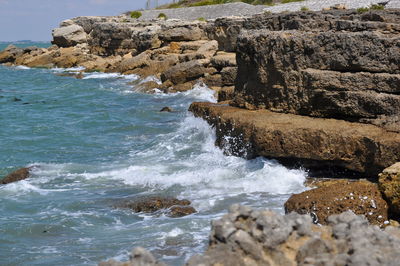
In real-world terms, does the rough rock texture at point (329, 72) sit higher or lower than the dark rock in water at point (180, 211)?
higher

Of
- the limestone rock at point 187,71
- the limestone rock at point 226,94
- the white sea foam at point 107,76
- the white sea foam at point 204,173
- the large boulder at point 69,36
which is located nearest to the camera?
the white sea foam at point 204,173

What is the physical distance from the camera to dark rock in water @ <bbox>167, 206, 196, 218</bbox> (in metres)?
9.33

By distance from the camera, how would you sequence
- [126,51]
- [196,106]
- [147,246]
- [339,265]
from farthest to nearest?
1. [126,51]
2. [196,106]
3. [147,246]
4. [339,265]

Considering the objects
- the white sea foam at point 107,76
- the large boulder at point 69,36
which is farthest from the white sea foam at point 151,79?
the large boulder at point 69,36

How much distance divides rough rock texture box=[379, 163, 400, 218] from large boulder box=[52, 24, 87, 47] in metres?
46.4

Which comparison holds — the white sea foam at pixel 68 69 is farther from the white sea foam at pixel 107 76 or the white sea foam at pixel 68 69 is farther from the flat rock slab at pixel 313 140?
the flat rock slab at pixel 313 140

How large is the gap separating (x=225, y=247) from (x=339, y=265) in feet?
2.75

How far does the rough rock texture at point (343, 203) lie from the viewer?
7801 mm

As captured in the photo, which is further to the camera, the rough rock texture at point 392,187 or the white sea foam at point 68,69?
the white sea foam at point 68,69

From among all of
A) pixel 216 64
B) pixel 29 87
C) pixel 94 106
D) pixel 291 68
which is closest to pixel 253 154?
pixel 291 68

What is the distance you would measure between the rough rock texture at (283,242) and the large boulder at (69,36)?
4909 cm

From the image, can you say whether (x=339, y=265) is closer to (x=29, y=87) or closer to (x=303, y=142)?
(x=303, y=142)

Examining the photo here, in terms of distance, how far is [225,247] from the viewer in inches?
168

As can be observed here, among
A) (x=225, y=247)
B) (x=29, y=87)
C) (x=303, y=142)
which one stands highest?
(x=225, y=247)
